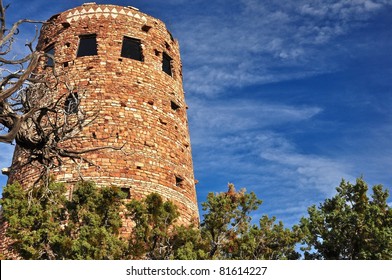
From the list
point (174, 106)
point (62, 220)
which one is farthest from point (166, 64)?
point (62, 220)

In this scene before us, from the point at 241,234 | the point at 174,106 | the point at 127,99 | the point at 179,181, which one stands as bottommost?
the point at 241,234

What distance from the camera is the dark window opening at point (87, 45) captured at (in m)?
15.6

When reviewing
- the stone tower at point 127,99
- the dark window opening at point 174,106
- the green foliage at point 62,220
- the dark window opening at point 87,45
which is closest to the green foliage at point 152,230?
the green foliage at point 62,220

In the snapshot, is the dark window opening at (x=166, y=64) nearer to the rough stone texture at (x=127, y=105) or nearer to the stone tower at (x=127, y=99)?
the stone tower at (x=127, y=99)

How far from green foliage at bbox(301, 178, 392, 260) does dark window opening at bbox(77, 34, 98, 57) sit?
8773 millimetres

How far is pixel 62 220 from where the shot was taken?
32.0 ft

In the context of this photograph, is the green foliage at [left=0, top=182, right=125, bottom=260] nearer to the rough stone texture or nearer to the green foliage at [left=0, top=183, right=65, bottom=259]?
the green foliage at [left=0, top=183, right=65, bottom=259]

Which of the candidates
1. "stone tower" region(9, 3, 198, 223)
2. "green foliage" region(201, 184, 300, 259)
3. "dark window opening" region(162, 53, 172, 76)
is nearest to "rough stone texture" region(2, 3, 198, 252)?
"stone tower" region(9, 3, 198, 223)

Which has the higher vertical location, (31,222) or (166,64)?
(166,64)

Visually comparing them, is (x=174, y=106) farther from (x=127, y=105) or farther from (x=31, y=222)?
(x=31, y=222)

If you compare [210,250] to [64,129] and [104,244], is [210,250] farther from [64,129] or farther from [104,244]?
[64,129]

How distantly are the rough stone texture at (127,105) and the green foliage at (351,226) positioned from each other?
330cm

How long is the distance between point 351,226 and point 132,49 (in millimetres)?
9172
